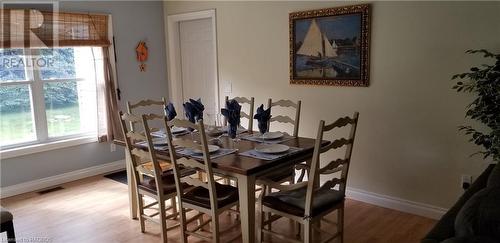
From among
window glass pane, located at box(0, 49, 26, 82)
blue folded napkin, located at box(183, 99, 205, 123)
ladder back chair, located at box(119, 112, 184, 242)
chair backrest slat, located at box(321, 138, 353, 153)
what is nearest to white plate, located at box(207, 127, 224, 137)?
blue folded napkin, located at box(183, 99, 205, 123)

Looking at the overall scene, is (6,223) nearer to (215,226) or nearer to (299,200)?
(215,226)

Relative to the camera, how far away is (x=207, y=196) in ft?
8.93

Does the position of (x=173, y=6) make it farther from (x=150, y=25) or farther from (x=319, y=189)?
(x=319, y=189)

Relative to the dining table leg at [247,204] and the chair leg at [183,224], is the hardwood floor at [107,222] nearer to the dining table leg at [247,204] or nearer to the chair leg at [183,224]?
the chair leg at [183,224]

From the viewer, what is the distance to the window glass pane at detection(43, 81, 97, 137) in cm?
442

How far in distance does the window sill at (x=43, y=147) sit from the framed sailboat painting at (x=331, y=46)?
2492 millimetres

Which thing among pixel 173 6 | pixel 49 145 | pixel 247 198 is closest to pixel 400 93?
pixel 247 198

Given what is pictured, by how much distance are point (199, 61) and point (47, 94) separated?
177cm

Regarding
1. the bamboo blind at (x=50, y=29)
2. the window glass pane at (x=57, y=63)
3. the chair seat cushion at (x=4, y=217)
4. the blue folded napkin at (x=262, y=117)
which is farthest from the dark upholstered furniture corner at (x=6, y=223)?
the window glass pane at (x=57, y=63)

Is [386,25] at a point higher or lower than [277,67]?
higher

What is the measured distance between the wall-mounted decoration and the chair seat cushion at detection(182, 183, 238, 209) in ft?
8.77

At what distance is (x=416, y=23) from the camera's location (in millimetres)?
3215

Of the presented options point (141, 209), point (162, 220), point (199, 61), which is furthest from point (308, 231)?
point (199, 61)

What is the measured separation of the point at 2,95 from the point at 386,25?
3.75m
